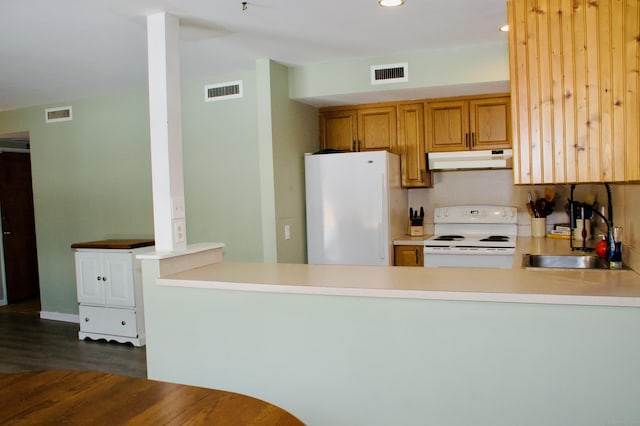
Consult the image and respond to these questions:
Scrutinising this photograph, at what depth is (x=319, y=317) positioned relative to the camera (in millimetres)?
2338

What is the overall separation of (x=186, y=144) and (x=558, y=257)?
124 inches

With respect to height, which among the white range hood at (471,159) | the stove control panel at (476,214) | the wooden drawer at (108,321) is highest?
the white range hood at (471,159)

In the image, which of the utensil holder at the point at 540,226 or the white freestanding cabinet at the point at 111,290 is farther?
the white freestanding cabinet at the point at 111,290

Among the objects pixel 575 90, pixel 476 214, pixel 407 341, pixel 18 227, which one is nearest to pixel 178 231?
pixel 407 341

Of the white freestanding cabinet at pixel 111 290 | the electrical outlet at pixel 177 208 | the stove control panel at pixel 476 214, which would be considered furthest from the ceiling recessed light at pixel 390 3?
the white freestanding cabinet at pixel 111 290

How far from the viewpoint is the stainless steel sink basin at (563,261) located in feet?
10.5

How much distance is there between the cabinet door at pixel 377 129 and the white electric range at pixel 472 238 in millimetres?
884

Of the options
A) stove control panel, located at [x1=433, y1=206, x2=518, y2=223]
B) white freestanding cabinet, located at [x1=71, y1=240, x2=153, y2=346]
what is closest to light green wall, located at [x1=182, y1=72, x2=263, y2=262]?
white freestanding cabinet, located at [x1=71, y1=240, x2=153, y2=346]

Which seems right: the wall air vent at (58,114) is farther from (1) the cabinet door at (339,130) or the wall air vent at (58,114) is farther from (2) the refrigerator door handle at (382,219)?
(2) the refrigerator door handle at (382,219)

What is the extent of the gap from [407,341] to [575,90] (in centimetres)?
125

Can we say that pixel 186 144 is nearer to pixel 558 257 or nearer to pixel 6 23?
pixel 6 23

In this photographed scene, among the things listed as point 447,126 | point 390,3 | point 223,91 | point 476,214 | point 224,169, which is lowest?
point 476,214

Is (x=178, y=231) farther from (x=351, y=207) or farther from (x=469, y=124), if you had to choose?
(x=469, y=124)

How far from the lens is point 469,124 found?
4465mm
